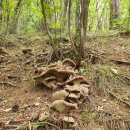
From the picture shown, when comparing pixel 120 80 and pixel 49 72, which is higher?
pixel 49 72

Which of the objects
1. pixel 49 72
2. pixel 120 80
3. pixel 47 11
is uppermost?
pixel 47 11

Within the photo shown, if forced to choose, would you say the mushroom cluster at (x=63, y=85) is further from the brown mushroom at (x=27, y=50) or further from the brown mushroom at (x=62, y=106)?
the brown mushroom at (x=27, y=50)

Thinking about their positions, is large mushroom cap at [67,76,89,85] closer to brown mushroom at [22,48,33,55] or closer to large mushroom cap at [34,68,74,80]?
large mushroom cap at [34,68,74,80]

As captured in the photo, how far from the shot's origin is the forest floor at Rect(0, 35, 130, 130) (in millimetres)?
3551

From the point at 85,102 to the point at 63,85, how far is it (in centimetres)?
50

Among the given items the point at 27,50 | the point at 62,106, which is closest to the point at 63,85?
the point at 62,106

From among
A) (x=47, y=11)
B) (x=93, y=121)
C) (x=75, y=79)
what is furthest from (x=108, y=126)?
(x=47, y=11)

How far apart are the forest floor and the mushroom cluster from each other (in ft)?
0.39

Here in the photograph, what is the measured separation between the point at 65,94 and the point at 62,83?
0.49 m

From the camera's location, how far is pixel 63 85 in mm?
4254

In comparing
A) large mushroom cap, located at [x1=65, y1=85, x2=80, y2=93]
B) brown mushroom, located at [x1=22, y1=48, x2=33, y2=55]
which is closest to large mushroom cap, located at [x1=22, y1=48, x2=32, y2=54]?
brown mushroom, located at [x1=22, y1=48, x2=33, y2=55]

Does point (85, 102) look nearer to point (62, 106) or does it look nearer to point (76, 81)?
point (76, 81)

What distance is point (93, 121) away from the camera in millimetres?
3674

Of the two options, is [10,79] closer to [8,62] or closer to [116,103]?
[8,62]
